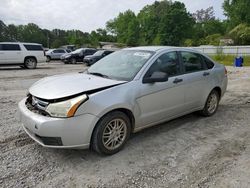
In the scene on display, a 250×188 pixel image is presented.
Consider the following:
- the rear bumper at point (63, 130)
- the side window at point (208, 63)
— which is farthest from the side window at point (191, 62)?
the rear bumper at point (63, 130)

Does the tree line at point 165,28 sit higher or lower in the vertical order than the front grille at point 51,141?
higher

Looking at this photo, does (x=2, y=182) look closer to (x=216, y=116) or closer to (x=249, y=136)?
(x=249, y=136)

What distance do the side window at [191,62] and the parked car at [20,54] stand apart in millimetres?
13502

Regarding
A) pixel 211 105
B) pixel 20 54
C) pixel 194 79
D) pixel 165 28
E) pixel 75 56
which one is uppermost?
pixel 165 28

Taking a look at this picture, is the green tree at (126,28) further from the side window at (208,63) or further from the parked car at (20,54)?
the side window at (208,63)

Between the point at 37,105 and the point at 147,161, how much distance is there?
1.68 metres

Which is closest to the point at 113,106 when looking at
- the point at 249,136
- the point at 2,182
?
the point at 2,182

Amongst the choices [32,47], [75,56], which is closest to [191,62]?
[32,47]

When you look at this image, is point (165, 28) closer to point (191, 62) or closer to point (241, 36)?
point (241, 36)

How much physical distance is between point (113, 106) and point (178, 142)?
1.37 metres

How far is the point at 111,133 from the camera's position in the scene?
341cm

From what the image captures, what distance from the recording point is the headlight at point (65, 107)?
9.76 ft

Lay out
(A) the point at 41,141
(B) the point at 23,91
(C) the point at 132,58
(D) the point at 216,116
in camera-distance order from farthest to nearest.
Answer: (B) the point at 23,91 → (D) the point at 216,116 → (C) the point at 132,58 → (A) the point at 41,141

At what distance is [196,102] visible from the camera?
4773 mm
